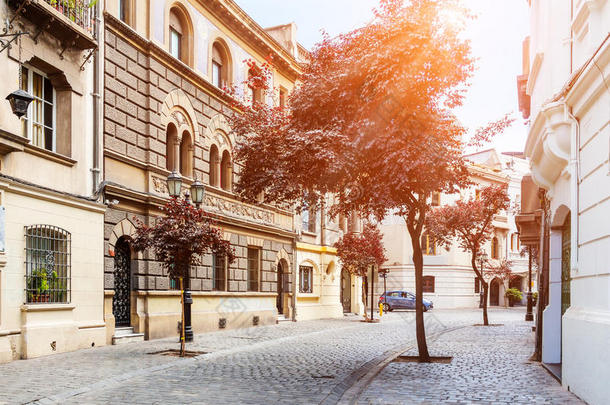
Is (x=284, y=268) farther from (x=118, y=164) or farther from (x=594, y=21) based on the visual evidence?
(x=594, y=21)

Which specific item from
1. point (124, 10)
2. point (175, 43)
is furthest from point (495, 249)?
point (124, 10)

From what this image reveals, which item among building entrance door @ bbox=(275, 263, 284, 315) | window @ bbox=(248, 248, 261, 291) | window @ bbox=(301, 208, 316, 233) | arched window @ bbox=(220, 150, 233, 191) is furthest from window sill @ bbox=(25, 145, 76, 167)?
window @ bbox=(301, 208, 316, 233)

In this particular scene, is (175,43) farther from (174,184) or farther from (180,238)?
(180,238)

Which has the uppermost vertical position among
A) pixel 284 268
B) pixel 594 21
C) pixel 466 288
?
pixel 594 21

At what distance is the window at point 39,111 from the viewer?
14508 mm

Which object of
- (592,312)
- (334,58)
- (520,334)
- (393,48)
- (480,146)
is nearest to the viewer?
(592,312)

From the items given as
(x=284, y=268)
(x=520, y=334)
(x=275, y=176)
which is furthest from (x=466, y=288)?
(x=275, y=176)

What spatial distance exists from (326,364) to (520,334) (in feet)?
35.6

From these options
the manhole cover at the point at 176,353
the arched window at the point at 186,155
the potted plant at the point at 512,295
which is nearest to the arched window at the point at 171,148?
the arched window at the point at 186,155

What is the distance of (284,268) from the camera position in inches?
1130

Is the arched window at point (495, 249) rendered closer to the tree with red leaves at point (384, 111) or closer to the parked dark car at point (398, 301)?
the parked dark car at point (398, 301)

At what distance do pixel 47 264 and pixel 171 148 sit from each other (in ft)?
22.5

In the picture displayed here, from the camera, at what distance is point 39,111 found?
49.3 feet

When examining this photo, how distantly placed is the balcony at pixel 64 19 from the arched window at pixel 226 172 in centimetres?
847
